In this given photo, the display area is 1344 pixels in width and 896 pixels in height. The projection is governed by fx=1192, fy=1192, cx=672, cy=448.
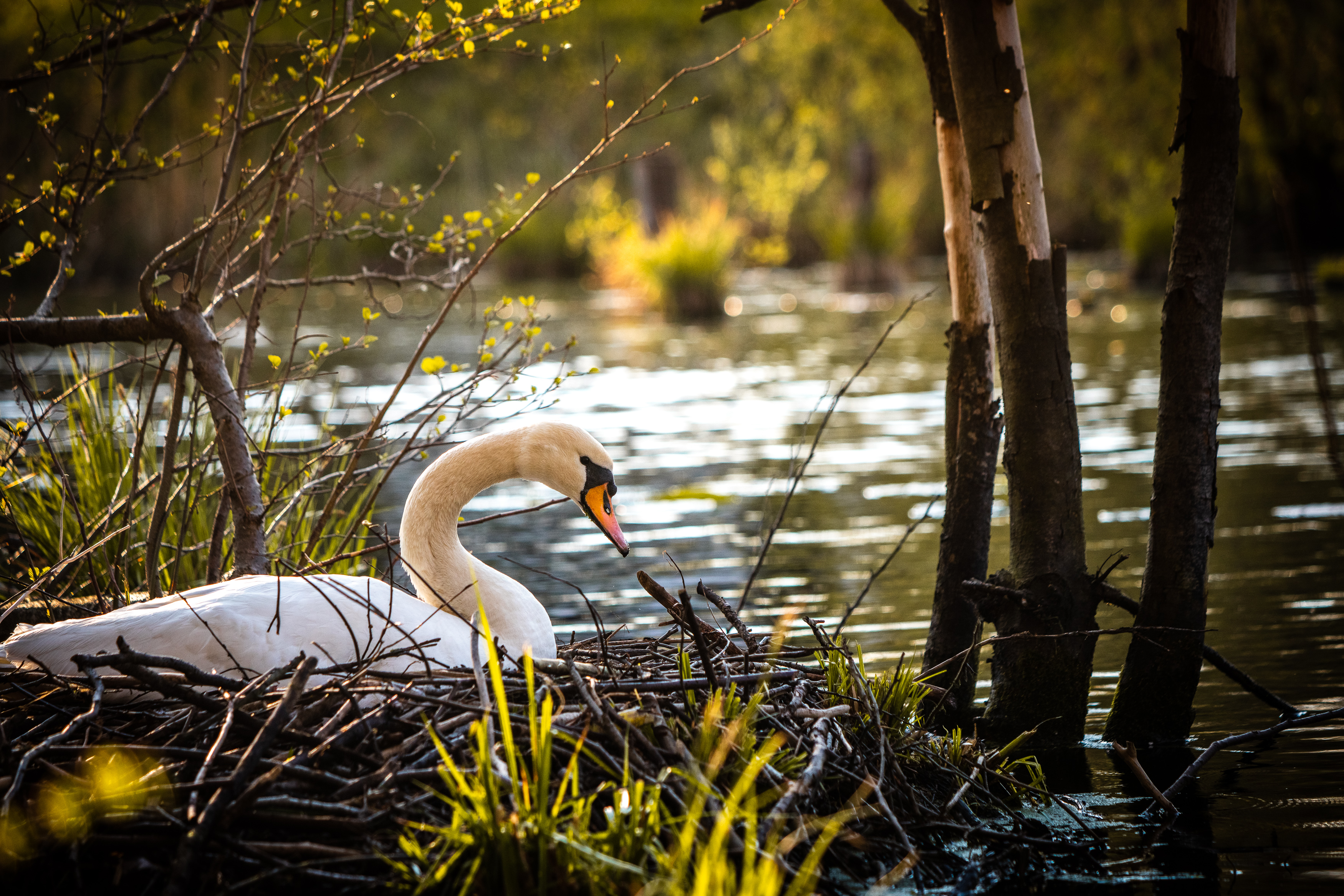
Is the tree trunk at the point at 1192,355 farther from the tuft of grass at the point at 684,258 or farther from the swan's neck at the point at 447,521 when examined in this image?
the tuft of grass at the point at 684,258

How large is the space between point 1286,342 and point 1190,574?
47.7ft

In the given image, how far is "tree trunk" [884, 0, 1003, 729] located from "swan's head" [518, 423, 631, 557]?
1.52 m

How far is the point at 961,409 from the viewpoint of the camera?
5.25 metres

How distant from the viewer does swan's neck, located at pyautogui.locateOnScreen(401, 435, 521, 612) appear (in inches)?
193

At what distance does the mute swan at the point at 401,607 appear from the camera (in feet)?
13.4

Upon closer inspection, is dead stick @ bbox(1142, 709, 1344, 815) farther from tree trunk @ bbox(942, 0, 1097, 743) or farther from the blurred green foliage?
the blurred green foliage

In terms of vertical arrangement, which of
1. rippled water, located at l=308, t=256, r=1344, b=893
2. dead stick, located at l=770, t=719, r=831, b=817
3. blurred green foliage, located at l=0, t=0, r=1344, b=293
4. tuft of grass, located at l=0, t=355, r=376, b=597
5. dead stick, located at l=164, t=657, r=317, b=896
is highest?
blurred green foliage, located at l=0, t=0, r=1344, b=293

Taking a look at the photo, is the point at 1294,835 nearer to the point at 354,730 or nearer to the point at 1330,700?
the point at 1330,700

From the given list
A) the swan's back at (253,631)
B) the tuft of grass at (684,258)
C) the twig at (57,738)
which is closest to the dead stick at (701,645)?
the swan's back at (253,631)

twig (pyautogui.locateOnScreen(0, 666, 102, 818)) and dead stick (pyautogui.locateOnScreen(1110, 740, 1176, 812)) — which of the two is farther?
dead stick (pyautogui.locateOnScreen(1110, 740, 1176, 812))

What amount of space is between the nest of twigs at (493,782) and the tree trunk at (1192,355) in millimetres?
1016

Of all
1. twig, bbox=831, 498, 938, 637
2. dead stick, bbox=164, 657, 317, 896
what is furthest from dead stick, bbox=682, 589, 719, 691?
twig, bbox=831, 498, 938, 637

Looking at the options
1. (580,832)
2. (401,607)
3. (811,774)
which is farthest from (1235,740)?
(401,607)

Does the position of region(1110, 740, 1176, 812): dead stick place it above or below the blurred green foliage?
below
